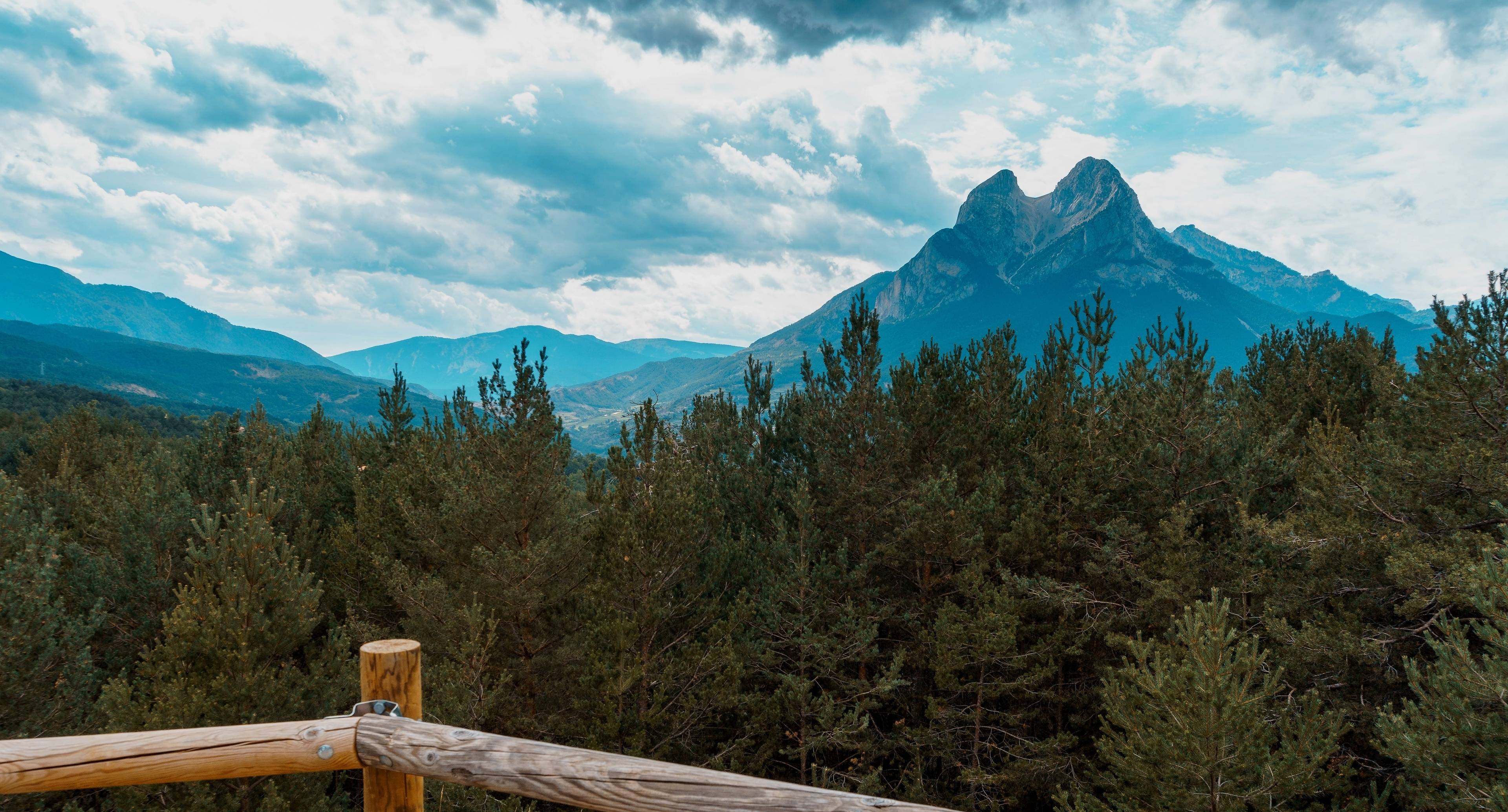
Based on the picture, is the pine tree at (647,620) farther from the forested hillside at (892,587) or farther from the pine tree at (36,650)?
the pine tree at (36,650)

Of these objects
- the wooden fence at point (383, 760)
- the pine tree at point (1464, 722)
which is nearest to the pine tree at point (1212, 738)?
the pine tree at point (1464, 722)

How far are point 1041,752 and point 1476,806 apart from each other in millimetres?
7165

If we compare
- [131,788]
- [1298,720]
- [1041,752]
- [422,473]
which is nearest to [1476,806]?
[1298,720]

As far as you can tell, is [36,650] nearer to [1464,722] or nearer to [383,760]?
[383,760]

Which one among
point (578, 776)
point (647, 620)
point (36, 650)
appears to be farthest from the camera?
Answer: point (647, 620)

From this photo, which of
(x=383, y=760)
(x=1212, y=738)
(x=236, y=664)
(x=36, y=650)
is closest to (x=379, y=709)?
(x=383, y=760)

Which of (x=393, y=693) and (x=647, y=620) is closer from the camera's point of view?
(x=393, y=693)

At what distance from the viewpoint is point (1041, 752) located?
12.1 meters

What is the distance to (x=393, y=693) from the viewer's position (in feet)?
7.91

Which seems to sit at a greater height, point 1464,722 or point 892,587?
point 1464,722

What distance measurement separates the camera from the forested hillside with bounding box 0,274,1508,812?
694 cm

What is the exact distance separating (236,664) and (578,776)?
733 centimetres

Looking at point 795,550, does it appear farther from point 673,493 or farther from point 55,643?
point 55,643

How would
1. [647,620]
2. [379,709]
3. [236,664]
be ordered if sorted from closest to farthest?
[379,709]
[236,664]
[647,620]
